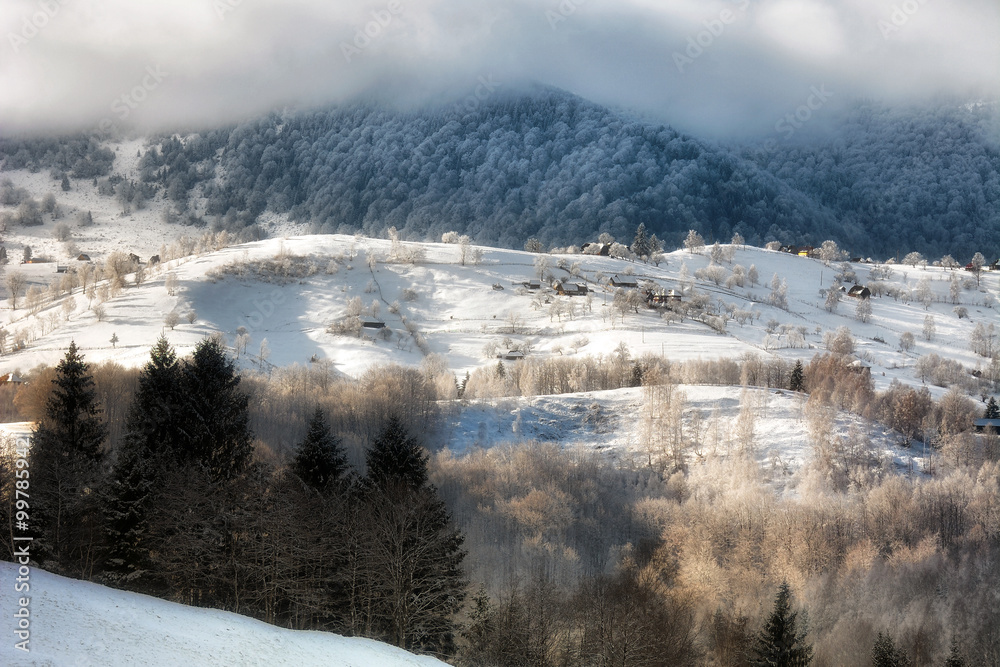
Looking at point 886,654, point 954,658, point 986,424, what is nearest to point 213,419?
point 886,654

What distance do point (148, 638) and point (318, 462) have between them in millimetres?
16636

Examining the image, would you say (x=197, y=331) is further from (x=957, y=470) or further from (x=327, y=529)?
(x=957, y=470)

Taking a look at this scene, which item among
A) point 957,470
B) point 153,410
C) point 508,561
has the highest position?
point 153,410

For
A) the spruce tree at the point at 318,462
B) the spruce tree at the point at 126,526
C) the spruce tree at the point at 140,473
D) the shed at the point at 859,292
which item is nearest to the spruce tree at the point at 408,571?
the spruce tree at the point at 318,462

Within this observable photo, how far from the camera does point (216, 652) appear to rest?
80.9 feet

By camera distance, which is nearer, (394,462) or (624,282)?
(394,462)

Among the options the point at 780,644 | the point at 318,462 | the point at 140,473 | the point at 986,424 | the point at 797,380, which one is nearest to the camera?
the point at 140,473

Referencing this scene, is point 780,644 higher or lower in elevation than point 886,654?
higher

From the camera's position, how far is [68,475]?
3491 centimetres

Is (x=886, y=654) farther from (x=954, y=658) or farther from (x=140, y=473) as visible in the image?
(x=140, y=473)

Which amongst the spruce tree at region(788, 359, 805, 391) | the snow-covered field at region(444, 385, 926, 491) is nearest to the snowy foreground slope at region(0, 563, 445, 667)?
the snow-covered field at region(444, 385, 926, 491)

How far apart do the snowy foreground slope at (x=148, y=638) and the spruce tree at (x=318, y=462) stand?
10.3 metres

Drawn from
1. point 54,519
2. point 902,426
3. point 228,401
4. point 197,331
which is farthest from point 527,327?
point 54,519

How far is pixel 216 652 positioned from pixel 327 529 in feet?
36.7
